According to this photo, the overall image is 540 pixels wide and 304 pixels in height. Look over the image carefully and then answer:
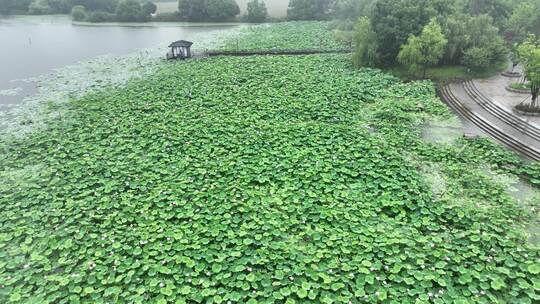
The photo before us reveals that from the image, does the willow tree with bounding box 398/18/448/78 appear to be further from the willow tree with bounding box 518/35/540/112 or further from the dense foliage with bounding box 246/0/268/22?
the dense foliage with bounding box 246/0/268/22

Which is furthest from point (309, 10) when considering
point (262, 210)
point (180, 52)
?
point (262, 210)

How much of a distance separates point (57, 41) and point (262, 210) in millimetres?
35743

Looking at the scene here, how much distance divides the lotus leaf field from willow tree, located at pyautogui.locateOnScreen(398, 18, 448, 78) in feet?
14.4

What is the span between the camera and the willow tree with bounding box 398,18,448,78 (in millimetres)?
19438

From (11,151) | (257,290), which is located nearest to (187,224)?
(257,290)

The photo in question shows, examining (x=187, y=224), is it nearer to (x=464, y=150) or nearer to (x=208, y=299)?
(x=208, y=299)

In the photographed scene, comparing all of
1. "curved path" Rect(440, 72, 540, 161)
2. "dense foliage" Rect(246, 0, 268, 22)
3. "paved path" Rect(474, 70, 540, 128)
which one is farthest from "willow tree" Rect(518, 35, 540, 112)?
"dense foliage" Rect(246, 0, 268, 22)

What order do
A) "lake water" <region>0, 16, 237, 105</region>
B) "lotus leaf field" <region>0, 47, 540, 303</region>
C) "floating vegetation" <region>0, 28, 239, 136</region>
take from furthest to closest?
"lake water" <region>0, 16, 237, 105</region> → "floating vegetation" <region>0, 28, 239, 136</region> → "lotus leaf field" <region>0, 47, 540, 303</region>

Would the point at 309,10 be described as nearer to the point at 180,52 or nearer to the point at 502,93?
the point at 180,52

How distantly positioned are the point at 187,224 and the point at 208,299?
253 cm

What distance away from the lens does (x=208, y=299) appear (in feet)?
23.8

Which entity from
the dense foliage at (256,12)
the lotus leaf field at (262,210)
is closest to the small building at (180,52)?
the lotus leaf field at (262,210)

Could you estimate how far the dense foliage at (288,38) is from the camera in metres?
29.1

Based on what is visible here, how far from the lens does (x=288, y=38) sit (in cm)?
3225
